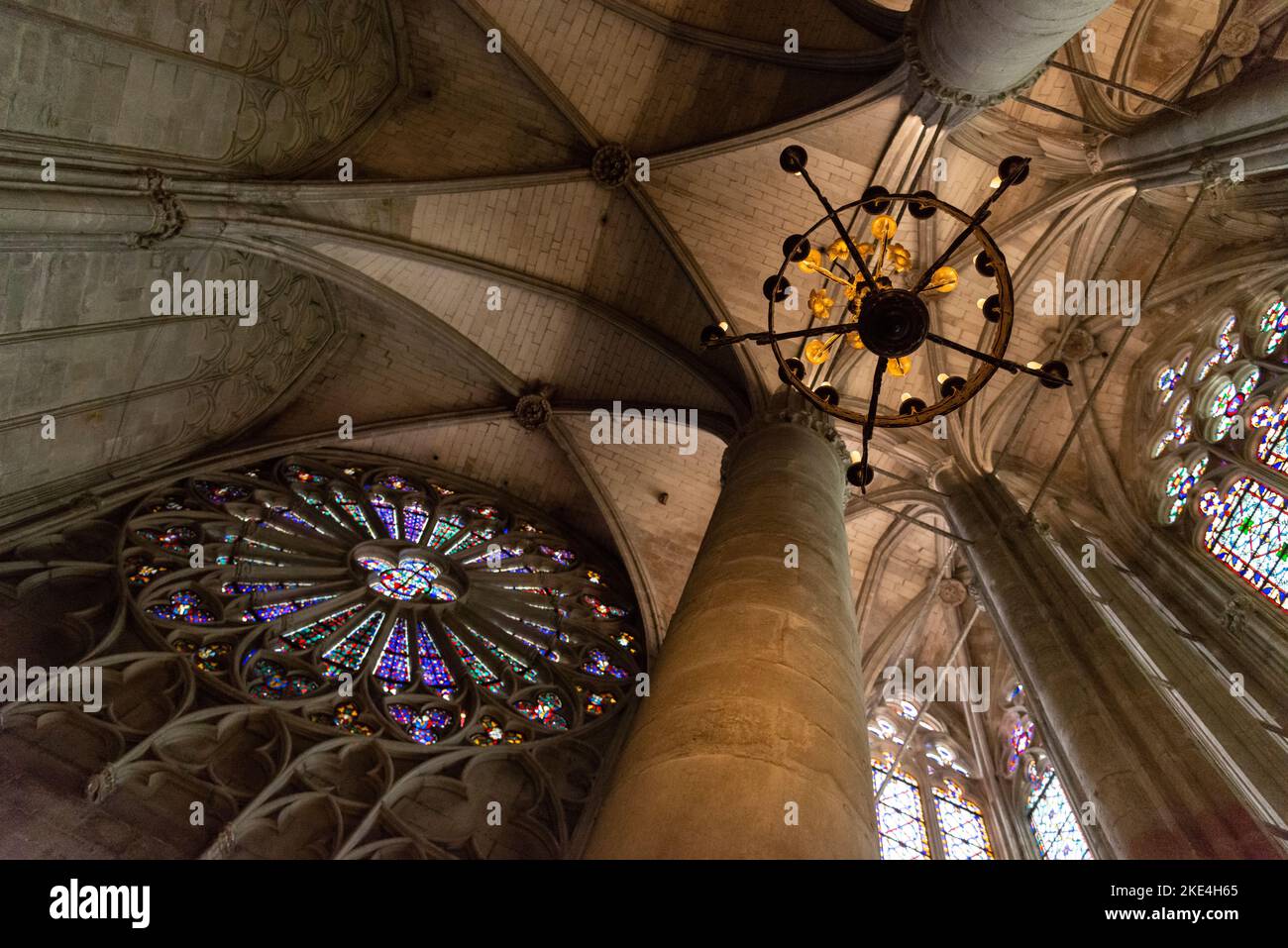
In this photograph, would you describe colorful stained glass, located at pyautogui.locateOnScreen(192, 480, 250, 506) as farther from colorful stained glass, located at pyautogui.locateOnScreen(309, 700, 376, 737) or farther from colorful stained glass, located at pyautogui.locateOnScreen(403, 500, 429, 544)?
colorful stained glass, located at pyautogui.locateOnScreen(309, 700, 376, 737)

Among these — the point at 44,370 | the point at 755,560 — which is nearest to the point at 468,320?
the point at 44,370

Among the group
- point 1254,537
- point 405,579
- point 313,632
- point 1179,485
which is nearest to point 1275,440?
point 1254,537

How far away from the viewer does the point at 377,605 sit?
39.1ft

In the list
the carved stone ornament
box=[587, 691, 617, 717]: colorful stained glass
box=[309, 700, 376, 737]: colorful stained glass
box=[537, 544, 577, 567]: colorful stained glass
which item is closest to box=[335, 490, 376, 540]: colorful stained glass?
box=[537, 544, 577, 567]: colorful stained glass

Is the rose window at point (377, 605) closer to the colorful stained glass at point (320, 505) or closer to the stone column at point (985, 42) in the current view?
the colorful stained glass at point (320, 505)

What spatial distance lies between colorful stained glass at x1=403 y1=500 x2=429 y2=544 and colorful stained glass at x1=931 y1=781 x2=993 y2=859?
24.1 feet

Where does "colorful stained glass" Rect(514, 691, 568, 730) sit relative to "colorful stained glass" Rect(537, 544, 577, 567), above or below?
below

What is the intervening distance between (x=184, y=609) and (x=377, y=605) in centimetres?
213

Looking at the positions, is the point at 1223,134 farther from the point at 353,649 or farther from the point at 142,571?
the point at 142,571

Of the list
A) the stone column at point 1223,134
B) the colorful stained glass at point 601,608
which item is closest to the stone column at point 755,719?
the stone column at point 1223,134

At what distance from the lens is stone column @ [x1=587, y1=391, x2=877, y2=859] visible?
3422mm

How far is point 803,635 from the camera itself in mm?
4723

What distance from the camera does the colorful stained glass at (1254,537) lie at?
9656 mm

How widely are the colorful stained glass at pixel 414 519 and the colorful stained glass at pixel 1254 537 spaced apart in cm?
950
